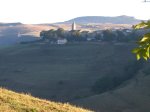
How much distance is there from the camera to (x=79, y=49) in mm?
135375

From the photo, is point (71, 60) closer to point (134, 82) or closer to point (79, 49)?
point (79, 49)

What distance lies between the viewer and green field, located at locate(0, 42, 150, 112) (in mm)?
101875

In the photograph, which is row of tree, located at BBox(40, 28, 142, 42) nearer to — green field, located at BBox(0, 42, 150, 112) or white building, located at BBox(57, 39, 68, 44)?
white building, located at BBox(57, 39, 68, 44)

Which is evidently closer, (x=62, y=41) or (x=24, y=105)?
(x=24, y=105)

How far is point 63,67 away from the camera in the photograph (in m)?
Answer: 121

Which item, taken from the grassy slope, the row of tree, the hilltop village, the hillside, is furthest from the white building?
the hillside

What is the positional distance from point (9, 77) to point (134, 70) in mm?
32552

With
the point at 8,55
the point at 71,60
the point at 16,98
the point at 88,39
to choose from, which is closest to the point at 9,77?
the point at 71,60

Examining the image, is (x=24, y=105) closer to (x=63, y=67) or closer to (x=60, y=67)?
(x=63, y=67)

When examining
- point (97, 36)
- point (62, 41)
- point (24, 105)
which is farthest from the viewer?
point (62, 41)

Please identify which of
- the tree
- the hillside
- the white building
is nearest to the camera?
the tree

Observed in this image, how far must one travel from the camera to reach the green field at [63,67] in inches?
4011

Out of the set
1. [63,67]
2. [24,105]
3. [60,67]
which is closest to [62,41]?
[60,67]

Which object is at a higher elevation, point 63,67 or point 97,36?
point 97,36
